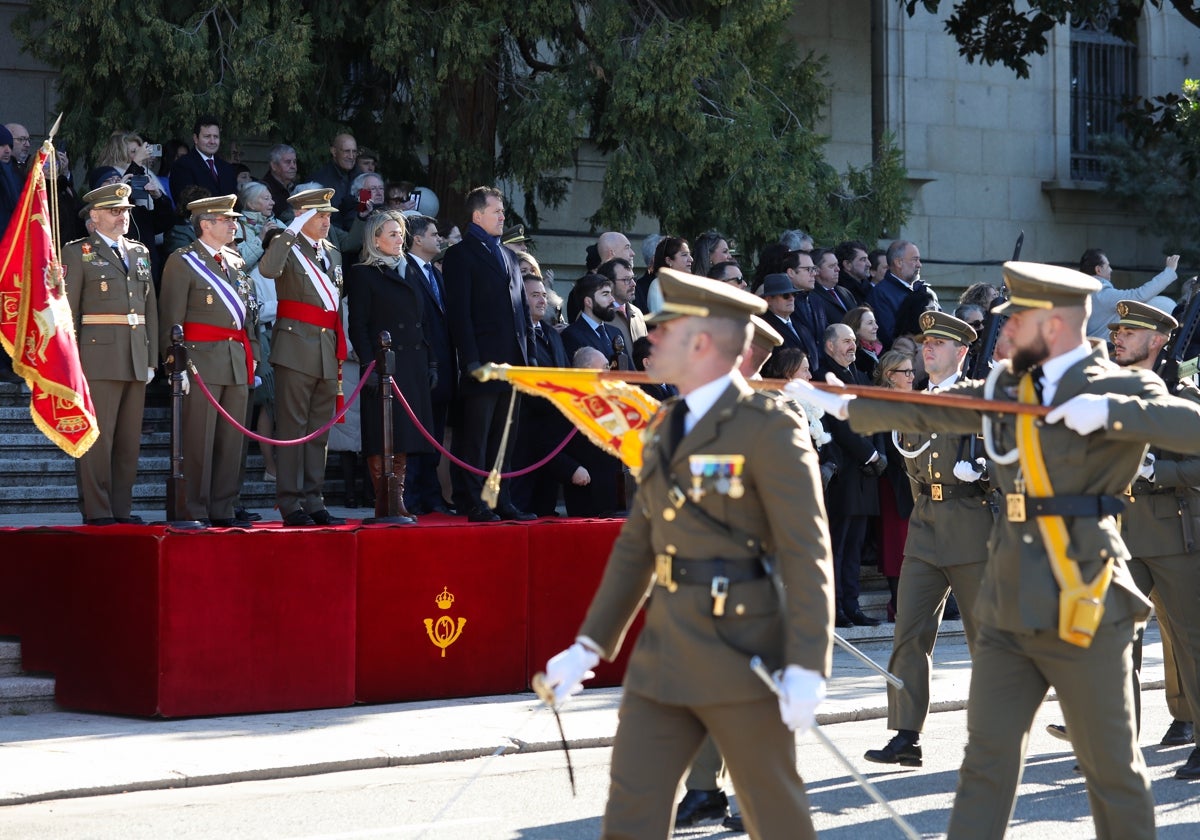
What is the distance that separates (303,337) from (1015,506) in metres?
6.63

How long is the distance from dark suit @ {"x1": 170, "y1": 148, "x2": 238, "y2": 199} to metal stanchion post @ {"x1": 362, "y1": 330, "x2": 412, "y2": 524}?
3.29 m

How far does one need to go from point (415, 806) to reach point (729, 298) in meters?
3.70

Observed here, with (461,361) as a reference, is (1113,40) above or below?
above

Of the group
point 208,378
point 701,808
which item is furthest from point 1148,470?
point 208,378

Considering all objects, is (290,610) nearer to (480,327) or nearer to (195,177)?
(480,327)

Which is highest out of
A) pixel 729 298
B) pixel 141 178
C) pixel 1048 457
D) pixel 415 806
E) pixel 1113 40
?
pixel 1113 40

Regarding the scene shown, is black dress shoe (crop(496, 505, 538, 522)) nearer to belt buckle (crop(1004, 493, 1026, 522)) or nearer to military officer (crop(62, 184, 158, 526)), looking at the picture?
military officer (crop(62, 184, 158, 526))

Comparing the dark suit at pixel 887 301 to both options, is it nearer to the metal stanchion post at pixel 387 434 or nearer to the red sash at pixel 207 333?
the metal stanchion post at pixel 387 434

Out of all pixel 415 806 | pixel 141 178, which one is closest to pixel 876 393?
pixel 415 806

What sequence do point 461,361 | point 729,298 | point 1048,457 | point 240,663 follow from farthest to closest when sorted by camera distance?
point 461,361
point 240,663
point 1048,457
point 729,298

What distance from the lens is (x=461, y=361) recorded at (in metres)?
12.1

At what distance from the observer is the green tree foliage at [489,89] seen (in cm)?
1492

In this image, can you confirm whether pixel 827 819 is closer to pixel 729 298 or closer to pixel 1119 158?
pixel 729 298

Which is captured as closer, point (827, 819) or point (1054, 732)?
point (827, 819)
